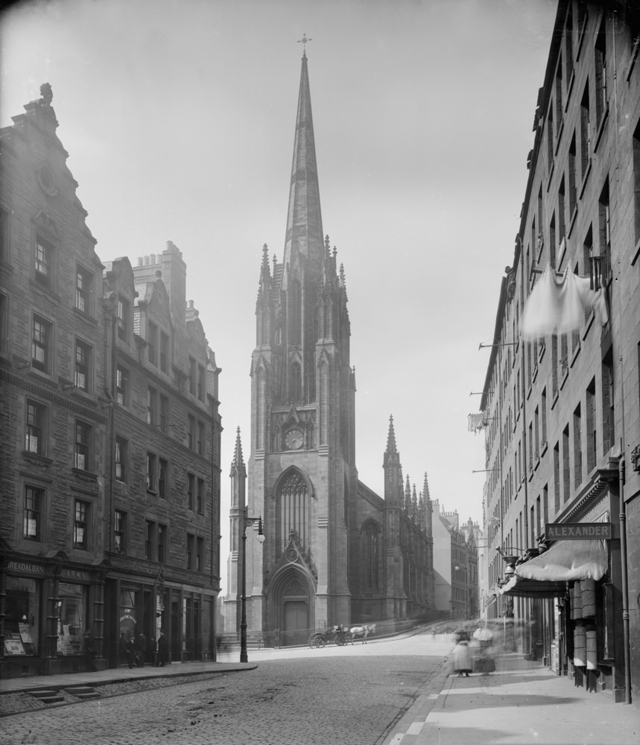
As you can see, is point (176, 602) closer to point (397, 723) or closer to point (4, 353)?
point (4, 353)

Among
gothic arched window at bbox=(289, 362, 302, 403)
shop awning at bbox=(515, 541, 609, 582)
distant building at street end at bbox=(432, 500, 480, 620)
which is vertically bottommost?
distant building at street end at bbox=(432, 500, 480, 620)

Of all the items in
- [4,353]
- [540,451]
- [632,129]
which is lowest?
[540,451]

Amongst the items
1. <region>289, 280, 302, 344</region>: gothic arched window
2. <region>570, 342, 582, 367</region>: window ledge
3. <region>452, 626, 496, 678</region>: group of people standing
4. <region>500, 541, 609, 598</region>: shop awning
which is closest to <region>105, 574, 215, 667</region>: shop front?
<region>452, 626, 496, 678</region>: group of people standing

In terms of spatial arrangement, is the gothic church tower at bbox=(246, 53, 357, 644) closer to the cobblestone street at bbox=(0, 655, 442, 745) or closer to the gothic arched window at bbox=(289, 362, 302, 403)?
the gothic arched window at bbox=(289, 362, 302, 403)

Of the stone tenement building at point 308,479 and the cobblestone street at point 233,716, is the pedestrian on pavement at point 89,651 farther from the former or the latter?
the stone tenement building at point 308,479

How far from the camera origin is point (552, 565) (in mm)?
18922

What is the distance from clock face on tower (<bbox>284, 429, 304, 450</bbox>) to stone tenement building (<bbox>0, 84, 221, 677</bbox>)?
49.7 meters

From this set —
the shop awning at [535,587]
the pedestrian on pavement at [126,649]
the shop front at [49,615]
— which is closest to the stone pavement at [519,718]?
the shop awning at [535,587]

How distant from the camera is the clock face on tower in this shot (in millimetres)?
93062

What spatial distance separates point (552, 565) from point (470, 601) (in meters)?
154

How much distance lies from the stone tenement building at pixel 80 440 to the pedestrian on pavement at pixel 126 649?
11.3 inches

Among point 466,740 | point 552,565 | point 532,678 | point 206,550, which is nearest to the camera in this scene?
point 466,740

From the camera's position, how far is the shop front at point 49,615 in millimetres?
27039

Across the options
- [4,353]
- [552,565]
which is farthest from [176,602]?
[552,565]
